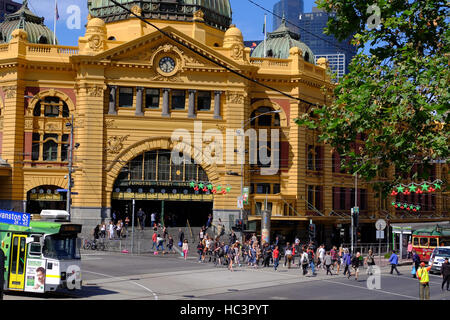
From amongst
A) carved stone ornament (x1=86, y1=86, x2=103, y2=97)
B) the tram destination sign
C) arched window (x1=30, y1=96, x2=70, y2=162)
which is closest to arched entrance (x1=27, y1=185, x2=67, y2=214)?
arched window (x1=30, y1=96, x2=70, y2=162)

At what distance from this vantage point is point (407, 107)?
15.8 meters

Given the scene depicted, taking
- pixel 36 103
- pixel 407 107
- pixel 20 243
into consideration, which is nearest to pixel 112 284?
pixel 20 243

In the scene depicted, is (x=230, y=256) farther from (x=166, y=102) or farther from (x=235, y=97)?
(x=235, y=97)

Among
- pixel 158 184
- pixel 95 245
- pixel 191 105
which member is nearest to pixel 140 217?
pixel 158 184

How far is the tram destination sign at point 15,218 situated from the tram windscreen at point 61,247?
3.53 feet

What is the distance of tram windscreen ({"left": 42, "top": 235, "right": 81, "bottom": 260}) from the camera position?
2439 centimetres

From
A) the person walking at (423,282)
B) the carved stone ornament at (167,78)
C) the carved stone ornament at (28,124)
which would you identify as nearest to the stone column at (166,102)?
the carved stone ornament at (167,78)

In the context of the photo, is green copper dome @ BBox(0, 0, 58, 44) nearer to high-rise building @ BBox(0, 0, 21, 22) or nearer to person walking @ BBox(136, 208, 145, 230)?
person walking @ BBox(136, 208, 145, 230)

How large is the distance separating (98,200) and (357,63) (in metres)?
39.7

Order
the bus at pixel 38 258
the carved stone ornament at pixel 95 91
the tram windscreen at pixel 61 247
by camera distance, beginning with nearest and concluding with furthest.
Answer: the bus at pixel 38 258 < the tram windscreen at pixel 61 247 < the carved stone ornament at pixel 95 91

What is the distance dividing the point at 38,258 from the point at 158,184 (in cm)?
3166

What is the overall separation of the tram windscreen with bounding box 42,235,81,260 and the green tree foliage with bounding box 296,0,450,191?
1200cm

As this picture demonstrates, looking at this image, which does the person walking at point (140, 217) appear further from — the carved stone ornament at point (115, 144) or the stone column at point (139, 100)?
the stone column at point (139, 100)

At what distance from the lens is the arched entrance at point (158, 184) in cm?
5556
